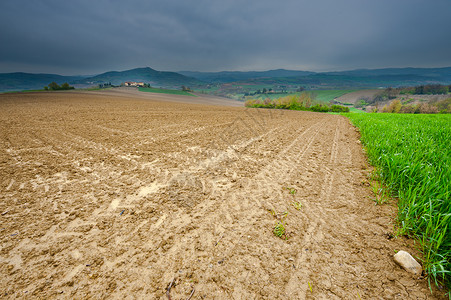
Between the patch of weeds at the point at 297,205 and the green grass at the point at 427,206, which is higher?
the green grass at the point at 427,206

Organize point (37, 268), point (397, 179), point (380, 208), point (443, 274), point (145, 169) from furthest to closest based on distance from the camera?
point (145, 169)
point (397, 179)
point (380, 208)
point (37, 268)
point (443, 274)

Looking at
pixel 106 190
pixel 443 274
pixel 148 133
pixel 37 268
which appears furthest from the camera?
pixel 148 133

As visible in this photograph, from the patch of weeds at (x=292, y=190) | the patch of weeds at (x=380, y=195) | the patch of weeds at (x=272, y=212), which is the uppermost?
the patch of weeds at (x=380, y=195)

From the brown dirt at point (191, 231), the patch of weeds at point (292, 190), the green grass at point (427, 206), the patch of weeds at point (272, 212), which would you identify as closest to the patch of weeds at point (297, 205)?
the brown dirt at point (191, 231)

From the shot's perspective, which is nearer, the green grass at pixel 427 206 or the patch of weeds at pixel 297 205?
the green grass at pixel 427 206

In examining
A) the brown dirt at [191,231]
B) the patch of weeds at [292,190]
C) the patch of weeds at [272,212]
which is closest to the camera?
the brown dirt at [191,231]

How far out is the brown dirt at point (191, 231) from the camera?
229 centimetres

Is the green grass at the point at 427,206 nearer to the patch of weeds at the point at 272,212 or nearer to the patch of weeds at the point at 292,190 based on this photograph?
the patch of weeds at the point at 292,190

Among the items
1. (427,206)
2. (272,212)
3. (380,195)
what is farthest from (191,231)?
(380,195)

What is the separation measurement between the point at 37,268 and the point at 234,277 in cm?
287

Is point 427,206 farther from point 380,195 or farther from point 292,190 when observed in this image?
point 292,190

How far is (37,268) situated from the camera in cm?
253

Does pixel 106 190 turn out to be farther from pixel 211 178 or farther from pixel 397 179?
pixel 397 179

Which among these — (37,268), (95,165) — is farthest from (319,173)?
(95,165)
